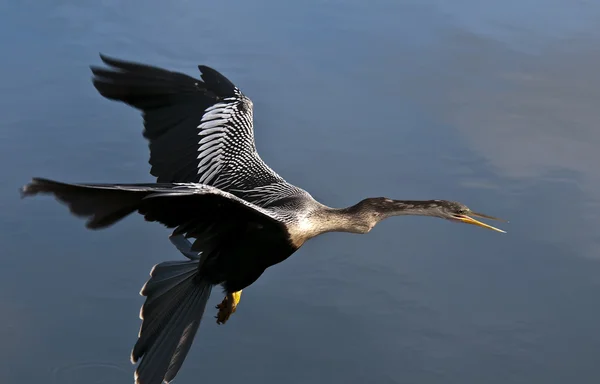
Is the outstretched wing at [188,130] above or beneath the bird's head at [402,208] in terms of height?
above

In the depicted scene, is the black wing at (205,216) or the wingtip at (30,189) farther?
the black wing at (205,216)

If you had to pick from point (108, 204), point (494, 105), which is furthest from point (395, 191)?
point (108, 204)

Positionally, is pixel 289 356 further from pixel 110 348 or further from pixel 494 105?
pixel 494 105

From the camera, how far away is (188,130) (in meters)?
4.72

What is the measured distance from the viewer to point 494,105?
21.3 ft

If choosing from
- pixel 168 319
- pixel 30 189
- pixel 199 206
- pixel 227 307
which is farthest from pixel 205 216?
pixel 30 189

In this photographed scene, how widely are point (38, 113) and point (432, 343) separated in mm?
2770

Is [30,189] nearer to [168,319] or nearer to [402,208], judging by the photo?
[168,319]

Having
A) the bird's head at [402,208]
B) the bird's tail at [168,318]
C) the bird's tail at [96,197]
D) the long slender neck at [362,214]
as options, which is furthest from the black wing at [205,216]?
the bird's head at [402,208]

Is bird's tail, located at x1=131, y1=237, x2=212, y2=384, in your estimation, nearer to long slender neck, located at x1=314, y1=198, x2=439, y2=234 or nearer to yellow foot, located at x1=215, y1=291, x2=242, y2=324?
yellow foot, located at x1=215, y1=291, x2=242, y2=324

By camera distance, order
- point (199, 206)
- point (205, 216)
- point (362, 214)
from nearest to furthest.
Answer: point (199, 206)
point (205, 216)
point (362, 214)

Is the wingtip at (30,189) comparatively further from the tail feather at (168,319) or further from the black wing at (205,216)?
the tail feather at (168,319)

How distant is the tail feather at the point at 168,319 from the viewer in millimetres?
4141

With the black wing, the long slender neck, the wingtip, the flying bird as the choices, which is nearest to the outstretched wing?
the flying bird
